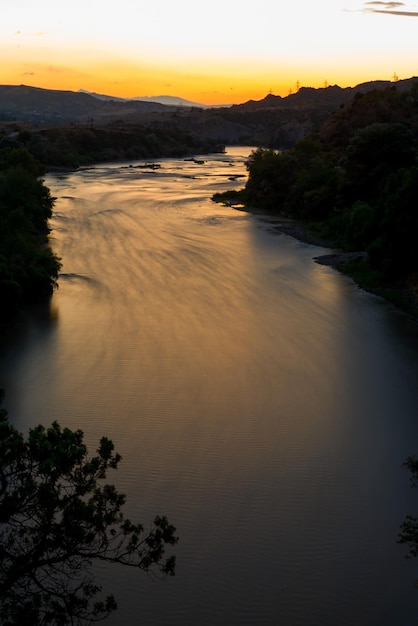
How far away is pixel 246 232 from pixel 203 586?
30187 mm

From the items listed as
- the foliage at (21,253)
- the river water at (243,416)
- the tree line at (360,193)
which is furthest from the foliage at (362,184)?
Result: the foliage at (21,253)

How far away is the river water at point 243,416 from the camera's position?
390 inches

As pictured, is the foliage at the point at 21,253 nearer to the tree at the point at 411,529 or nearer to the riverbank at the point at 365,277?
the riverbank at the point at 365,277

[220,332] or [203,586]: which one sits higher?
[220,332]

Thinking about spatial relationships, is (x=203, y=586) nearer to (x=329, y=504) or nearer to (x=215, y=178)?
(x=329, y=504)

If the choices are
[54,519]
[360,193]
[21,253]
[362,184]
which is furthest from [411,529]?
[360,193]

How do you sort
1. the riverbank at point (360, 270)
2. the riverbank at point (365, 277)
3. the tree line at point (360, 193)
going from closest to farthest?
the riverbank at point (365, 277), the riverbank at point (360, 270), the tree line at point (360, 193)

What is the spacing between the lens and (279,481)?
498 inches

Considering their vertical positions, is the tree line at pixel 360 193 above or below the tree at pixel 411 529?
above

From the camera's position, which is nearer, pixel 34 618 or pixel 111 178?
pixel 34 618

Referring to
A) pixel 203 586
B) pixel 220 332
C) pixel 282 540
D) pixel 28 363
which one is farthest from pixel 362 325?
pixel 203 586

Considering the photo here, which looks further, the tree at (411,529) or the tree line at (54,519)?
the tree at (411,529)

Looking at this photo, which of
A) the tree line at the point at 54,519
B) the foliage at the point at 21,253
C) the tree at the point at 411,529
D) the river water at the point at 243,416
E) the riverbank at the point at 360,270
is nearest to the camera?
the tree line at the point at 54,519

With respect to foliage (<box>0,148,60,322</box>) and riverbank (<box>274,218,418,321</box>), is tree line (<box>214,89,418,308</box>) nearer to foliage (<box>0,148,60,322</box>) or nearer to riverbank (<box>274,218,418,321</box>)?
riverbank (<box>274,218,418,321</box>)
